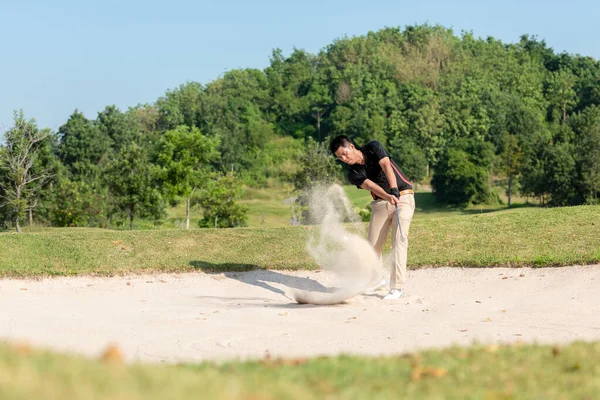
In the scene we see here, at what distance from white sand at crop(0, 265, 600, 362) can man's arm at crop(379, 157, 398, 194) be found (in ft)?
6.18

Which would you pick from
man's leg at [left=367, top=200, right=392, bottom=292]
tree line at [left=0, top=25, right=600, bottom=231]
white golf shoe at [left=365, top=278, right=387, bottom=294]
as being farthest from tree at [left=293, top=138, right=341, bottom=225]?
man's leg at [left=367, top=200, right=392, bottom=292]

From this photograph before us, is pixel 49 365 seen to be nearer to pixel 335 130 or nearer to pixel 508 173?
pixel 508 173

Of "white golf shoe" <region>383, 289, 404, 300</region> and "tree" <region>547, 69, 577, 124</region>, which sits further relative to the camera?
"tree" <region>547, 69, 577, 124</region>

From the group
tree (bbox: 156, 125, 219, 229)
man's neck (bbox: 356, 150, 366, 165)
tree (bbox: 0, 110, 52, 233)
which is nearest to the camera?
man's neck (bbox: 356, 150, 366, 165)

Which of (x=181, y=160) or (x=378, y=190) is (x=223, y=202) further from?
(x=378, y=190)

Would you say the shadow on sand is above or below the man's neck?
below

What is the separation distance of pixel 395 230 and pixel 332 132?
A: 9130 centimetres

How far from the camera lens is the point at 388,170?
12.4 metres

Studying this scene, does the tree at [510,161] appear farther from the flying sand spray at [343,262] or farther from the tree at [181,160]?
the flying sand spray at [343,262]

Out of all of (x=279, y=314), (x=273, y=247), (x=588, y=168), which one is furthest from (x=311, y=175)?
(x=279, y=314)

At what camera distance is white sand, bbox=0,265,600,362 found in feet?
30.8

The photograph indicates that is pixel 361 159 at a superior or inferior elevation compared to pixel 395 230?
superior

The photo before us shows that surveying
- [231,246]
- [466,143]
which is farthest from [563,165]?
[231,246]

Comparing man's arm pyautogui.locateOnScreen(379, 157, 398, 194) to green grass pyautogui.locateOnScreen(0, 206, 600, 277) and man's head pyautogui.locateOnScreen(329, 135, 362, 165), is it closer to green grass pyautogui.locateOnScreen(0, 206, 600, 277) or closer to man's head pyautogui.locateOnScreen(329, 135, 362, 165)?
man's head pyautogui.locateOnScreen(329, 135, 362, 165)
